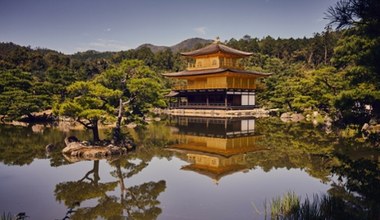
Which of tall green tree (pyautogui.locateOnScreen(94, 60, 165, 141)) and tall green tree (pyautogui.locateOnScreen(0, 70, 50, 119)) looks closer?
tall green tree (pyautogui.locateOnScreen(94, 60, 165, 141))

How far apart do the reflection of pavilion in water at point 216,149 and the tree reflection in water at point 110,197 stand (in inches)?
108

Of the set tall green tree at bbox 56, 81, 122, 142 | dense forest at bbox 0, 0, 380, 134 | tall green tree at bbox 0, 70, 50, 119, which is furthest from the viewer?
tall green tree at bbox 0, 70, 50, 119

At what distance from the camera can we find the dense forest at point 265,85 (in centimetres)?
773

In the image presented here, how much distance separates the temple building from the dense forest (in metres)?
2.79

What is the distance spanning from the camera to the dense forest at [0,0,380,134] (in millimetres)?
7729

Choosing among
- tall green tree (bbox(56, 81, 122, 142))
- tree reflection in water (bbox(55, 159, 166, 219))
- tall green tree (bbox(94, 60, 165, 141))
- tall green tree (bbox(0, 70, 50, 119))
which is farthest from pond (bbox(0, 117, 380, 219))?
tall green tree (bbox(0, 70, 50, 119))

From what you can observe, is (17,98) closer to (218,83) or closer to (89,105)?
(89,105)

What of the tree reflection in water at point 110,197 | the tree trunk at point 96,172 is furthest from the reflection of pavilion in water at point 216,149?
the tree trunk at point 96,172

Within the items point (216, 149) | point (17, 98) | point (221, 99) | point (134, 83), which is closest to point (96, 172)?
point (134, 83)

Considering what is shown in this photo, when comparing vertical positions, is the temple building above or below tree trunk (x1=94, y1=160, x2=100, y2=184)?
above

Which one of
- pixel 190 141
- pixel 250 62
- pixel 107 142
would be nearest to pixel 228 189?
pixel 107 142

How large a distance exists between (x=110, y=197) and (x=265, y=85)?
37.5 m

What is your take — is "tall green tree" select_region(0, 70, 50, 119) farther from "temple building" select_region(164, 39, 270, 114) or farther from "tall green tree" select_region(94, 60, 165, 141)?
"temple building" select_region(164, 39, 270, 114)

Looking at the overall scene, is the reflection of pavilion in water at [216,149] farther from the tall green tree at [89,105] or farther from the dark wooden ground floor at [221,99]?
the dark wooden ground floor at [221,99]
